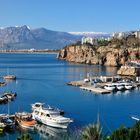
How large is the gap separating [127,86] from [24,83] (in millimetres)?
16147

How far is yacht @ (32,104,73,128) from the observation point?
101 feet

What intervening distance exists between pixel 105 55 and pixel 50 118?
77823 millimetres

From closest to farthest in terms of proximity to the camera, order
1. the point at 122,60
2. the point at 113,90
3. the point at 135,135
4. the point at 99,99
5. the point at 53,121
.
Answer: the point at 135,135
the point at 53,121
the point at 99,99
the point at 113,90
the point at 122,60

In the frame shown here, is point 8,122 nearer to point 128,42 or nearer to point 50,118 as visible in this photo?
point 50,118

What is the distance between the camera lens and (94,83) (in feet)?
194

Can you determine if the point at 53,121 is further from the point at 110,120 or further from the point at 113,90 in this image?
the point at 113,90

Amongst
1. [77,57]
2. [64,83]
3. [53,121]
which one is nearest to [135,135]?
[53,121]

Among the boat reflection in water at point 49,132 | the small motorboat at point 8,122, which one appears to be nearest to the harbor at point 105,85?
the boat reflection in water at point 49,132

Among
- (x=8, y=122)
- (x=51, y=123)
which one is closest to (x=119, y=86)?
(x=51, y=123)

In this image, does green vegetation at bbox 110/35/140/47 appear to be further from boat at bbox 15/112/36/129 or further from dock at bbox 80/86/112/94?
boat at bbox 15/112/36/129

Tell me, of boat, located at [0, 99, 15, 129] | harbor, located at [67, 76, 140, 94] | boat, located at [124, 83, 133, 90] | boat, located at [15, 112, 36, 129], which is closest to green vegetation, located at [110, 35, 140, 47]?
harbor, located at [67, 76, 140, 94]

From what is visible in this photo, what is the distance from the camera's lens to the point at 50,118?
31.9m

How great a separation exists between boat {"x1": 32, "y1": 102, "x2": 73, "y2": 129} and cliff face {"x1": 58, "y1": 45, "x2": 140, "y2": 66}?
67455 millimetres

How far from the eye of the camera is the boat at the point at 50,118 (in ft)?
101
